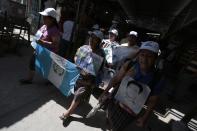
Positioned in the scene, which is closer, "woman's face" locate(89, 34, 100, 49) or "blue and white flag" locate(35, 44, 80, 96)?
"woman's face" locate(89, 34, 100, 49)

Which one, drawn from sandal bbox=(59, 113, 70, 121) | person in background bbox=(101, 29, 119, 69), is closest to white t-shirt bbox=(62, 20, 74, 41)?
person in background bbox=(101, 29, 119, 69)

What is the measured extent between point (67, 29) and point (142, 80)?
4045 millimetres

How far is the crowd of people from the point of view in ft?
11.7

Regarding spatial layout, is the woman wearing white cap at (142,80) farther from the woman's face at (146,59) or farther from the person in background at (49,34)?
the person in background at (49,34)

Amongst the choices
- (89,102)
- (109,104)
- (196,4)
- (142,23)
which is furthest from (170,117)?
(142,23)

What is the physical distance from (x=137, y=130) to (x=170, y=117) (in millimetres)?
1941

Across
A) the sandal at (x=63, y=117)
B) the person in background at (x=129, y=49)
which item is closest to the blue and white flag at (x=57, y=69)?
the sandal at (x=63, y=117)

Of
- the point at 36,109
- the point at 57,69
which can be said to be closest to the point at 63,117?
the point at 36,109

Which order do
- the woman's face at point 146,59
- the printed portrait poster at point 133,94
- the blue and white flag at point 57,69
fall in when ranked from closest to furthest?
the woman's face at point 146,59
the printed portrait poster at point 133,94
the blue and white flag at point 57,69

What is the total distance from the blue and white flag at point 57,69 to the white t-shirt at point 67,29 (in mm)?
1728

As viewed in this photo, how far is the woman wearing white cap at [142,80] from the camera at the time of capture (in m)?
3.48

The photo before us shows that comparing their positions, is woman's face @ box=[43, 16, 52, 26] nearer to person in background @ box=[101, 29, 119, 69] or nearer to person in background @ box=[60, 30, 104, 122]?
person in background @ box=[60, 30, 104, 122]

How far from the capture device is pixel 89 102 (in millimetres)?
5945

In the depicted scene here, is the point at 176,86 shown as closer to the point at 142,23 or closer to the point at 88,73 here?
the point at 88,73
